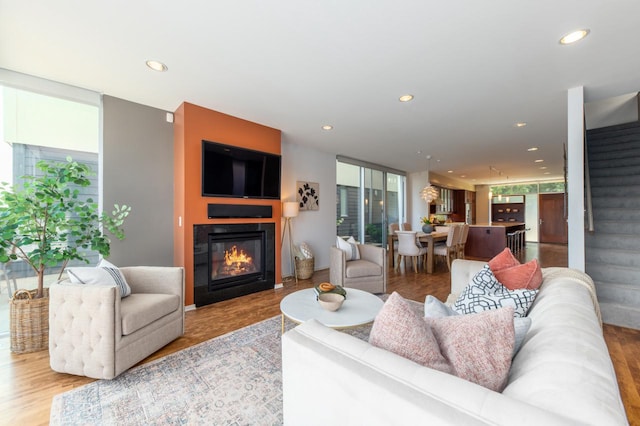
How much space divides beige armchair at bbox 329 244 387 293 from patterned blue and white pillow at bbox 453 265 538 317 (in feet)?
6.62

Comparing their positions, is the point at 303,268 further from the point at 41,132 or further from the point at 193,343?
the point at 41,132

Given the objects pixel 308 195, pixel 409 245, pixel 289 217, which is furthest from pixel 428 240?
pixel 289 217

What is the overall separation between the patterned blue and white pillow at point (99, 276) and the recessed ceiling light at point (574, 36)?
156 inches

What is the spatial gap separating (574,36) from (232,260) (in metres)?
4.11

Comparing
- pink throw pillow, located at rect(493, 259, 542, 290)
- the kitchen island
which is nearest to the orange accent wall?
pink throw pillow, located at rect(493, 259, 542, 290)

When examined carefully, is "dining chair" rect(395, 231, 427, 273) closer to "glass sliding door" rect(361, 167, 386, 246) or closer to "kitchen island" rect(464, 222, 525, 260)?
"glass sliding door" rect(361, 167, 386, 246)

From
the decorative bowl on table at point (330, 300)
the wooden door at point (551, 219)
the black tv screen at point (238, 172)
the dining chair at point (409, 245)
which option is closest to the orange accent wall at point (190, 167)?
the black tv screen at point (238, 172)

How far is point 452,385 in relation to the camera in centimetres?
65

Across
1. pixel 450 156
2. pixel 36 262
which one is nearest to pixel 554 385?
pixel 36 262

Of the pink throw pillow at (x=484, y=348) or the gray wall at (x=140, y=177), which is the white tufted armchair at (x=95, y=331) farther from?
the pink throw pillow at (x=484, y=348)

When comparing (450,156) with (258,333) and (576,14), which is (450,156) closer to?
(576,14)

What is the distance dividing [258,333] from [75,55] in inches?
117

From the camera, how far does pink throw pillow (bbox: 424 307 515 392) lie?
789 mm

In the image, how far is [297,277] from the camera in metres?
4.60
